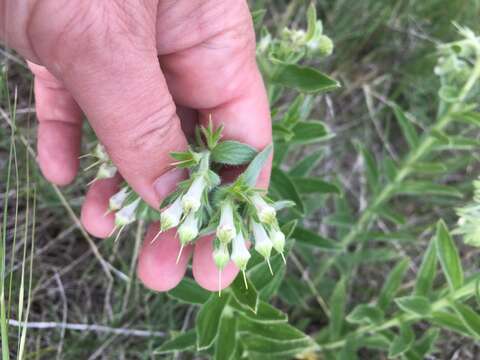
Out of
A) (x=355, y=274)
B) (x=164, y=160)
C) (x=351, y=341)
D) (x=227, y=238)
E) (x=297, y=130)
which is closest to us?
(x=227, y=238)

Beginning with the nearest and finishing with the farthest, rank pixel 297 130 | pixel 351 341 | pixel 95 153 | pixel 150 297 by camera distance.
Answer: pixel 95 153 → pixel 297 130 → pixel 351 341 → pixel 150 297

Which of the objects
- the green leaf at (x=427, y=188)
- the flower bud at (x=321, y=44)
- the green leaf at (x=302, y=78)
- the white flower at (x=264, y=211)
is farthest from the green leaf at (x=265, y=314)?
the green leaf at (x=427, y=188)

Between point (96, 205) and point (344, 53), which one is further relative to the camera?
point (344, 53)

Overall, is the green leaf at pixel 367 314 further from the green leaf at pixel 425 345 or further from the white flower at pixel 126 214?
the white flower at pixel 126 214

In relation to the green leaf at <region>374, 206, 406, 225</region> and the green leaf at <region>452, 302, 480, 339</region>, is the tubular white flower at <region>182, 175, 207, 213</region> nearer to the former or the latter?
the green leaf at <region>452, 302, 480, 339</region>

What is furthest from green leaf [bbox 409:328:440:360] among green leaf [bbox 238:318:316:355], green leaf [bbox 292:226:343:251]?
green leaf [bbox 292:226:343:251]

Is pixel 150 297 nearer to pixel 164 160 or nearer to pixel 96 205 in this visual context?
pixel 96 205

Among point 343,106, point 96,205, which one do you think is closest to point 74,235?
point 96,205
